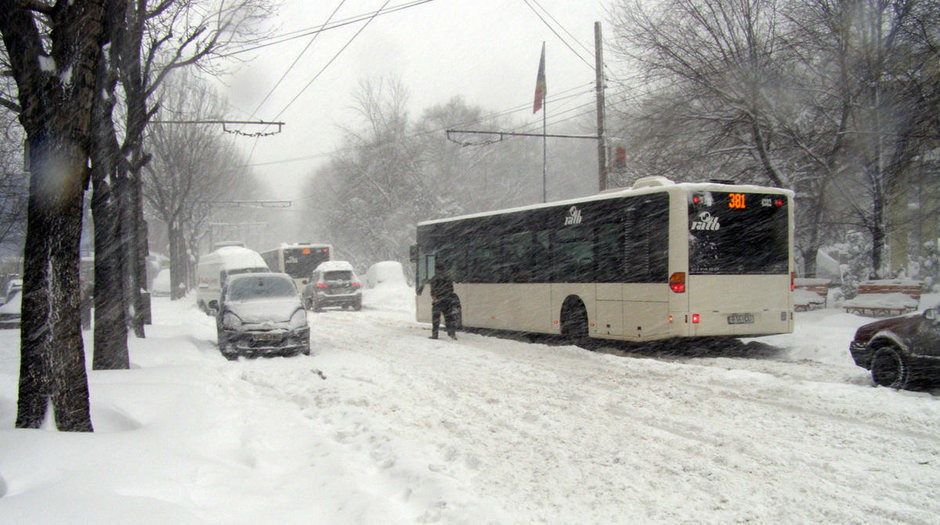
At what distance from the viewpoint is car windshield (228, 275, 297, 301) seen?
48.1ft

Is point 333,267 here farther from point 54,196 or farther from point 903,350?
point 54,196

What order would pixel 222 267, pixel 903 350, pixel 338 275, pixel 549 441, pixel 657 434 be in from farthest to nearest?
pixel 338 275, pixel 222 267, pixel 903 350, pixel 657 434, pixel 549 441

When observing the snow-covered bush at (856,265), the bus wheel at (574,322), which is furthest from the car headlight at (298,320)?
the snow-covered bush at (856,265)

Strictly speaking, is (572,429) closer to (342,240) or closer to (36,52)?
(36,52)

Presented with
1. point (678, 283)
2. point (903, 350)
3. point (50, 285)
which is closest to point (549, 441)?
point (50, 285)

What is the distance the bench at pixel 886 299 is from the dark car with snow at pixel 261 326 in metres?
13.3

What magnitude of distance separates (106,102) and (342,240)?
5391 centimetres

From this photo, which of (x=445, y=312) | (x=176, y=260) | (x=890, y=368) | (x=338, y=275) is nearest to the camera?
(x=890, y=368)

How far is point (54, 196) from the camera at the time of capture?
5727mm

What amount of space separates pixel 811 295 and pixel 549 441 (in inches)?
662

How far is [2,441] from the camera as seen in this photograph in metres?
5.03

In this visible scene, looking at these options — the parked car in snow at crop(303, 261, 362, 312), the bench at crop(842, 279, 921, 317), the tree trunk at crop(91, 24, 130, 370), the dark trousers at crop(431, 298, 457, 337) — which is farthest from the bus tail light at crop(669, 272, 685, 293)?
the parked car in snow at crop(303, 261, 362, 312)

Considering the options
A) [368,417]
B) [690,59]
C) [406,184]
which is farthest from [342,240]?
[368,417]

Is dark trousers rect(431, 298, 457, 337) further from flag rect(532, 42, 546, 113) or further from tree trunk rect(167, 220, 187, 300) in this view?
tree trunk rect(167, 220, 187, 300)
